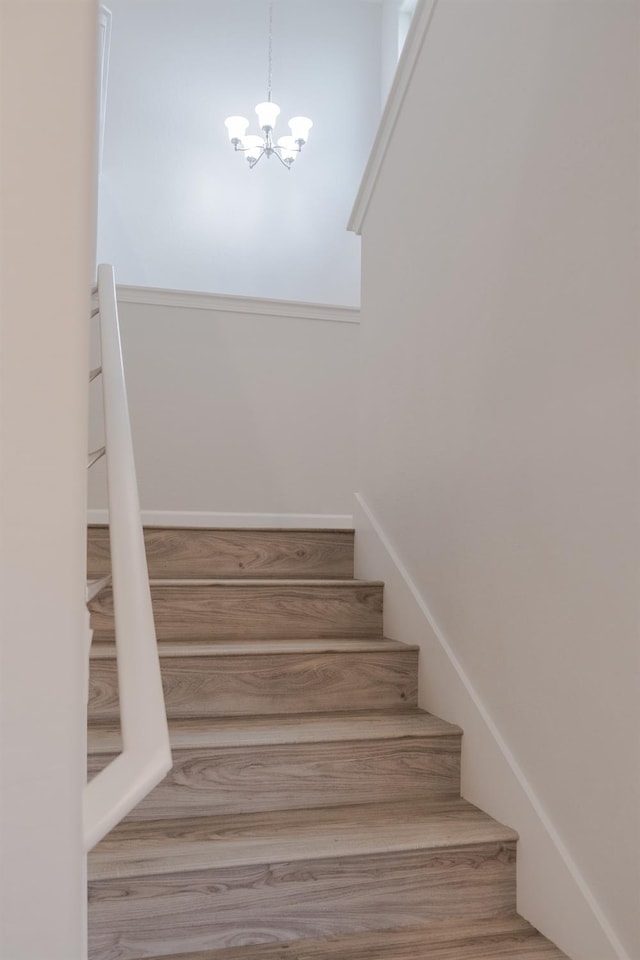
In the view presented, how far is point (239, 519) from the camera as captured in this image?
3.98 metres

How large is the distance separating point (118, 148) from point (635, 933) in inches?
204

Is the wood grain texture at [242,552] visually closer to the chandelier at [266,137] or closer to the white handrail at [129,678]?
the white handrail at [129,678]

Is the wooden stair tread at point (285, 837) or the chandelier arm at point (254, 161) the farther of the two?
the chandelier arm at point (254, 161)

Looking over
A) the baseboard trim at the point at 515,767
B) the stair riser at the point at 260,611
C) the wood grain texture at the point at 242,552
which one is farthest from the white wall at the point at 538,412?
the wood grain texture at the point at 242,552

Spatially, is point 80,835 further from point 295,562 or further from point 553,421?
point 295,562

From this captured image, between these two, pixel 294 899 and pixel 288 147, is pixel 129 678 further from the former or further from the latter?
pixel 288 147

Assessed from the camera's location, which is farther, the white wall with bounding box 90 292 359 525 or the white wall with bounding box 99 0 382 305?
the white wall with bounding box 99 0 382 305

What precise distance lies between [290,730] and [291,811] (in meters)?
0.18

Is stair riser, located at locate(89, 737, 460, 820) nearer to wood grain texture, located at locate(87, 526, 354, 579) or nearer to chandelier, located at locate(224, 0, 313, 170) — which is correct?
wood grain texture, located at locate(87, 526, 354, 579)

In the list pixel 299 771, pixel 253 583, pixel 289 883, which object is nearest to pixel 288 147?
pixel 253 583

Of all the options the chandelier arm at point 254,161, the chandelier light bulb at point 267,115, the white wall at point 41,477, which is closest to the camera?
the white wall at point 41,477

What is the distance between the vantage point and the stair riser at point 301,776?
1.71m

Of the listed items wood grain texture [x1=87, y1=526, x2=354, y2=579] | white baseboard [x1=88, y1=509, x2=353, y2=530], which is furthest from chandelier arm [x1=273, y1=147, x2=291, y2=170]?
wood grain texture [x1=87, y1=526, x2=354, y2=579]

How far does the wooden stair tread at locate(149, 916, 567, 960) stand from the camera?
4.77ft
